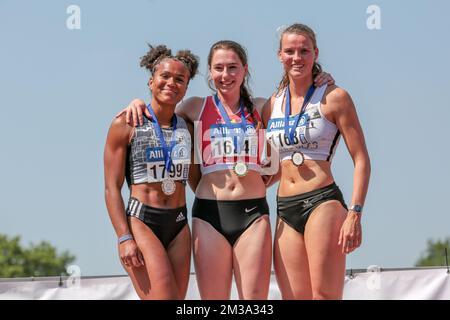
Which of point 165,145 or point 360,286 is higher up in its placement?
point 165,145

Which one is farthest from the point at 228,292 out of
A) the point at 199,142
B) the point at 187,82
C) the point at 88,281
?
the point at 88,281

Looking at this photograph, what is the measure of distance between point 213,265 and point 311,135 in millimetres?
1302

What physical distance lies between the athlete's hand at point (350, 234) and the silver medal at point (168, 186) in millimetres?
1368

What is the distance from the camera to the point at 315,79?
718 cm

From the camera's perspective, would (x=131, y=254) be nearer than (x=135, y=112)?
Yes

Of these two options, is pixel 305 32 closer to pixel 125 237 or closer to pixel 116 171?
pixel 116 171

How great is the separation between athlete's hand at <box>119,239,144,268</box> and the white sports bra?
141 centimetres

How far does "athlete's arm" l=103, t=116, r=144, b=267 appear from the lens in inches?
266

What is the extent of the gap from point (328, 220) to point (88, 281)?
3255 millimetres

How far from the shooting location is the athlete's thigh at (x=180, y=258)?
22.4ft

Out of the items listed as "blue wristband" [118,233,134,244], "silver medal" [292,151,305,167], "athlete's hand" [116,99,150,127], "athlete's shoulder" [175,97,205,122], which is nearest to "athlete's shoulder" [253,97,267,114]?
"athlete's shoulder" [175,97,205,122]

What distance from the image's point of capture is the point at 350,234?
6672 millimetres

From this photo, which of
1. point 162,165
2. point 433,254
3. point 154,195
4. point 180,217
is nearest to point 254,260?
point 180,217
